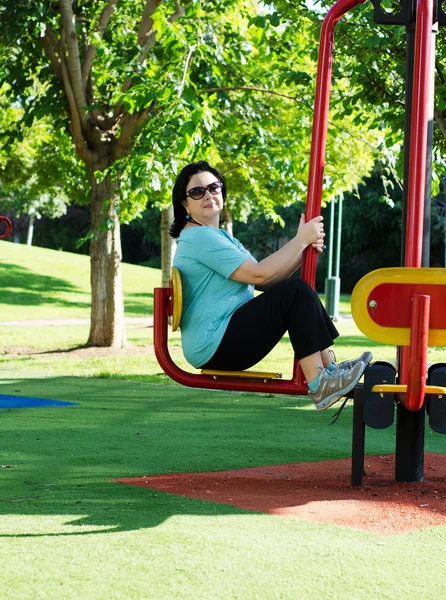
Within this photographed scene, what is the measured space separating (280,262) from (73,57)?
10.5 meters

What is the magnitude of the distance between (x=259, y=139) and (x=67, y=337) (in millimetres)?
6435

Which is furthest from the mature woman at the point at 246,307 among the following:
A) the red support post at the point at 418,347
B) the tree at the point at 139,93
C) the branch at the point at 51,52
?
the branch at the point at 51,52

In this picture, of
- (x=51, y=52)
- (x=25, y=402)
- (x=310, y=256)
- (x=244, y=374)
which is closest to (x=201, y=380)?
(x=244, y=374)

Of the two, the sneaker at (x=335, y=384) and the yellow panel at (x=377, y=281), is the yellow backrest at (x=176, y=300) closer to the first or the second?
the sneaker at (x=335, y=384)

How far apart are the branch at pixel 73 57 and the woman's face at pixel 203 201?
9459 mm

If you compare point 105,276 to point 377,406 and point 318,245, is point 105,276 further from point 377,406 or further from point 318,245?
point 377,406

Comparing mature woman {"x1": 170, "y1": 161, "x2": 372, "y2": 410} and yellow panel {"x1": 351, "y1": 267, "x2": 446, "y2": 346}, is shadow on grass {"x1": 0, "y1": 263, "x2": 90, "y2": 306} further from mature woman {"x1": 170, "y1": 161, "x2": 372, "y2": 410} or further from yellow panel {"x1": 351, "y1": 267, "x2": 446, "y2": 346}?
yellow panel {"x1": 351, "y1": 267, "x2": 446, "y2": 346}

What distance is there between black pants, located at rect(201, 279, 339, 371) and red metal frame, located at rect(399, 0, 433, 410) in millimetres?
442

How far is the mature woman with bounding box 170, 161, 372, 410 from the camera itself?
4391 mm

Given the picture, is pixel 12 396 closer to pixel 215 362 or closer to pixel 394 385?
pixel 215 362

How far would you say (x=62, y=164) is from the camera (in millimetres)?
19812

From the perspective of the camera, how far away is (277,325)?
446 centimetres

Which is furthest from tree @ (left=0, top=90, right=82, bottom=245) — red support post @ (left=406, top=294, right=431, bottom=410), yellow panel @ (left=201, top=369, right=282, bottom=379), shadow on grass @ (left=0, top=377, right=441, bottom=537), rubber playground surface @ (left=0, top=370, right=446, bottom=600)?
red support post @ (left=406, top=294, right=431, bottom=410)

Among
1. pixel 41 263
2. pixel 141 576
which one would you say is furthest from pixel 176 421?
pixel 41 263
